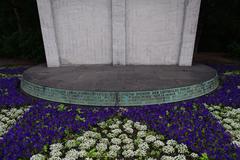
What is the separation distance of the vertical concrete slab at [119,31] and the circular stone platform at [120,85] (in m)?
0.52

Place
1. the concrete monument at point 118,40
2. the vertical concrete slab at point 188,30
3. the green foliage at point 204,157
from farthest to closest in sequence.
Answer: the vertical concrete slab at point 188,30
the concrete monument at point 118,40
the green foliage at point 204,157

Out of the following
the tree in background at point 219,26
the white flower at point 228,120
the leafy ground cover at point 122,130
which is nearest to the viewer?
the leafy ground cover at point 122,130

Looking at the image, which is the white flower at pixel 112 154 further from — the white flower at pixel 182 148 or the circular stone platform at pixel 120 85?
the circular stone platform at pixel 120 85

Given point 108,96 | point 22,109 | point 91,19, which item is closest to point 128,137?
point 108,96

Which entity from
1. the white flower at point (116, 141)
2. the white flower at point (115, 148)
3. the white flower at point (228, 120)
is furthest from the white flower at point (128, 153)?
the white flower at point (228, 120)

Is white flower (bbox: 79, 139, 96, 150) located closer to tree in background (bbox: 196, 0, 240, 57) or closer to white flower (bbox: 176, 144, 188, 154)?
white flower (bbox: 176, 144, 188, 154)

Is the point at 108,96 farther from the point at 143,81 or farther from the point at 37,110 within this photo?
the point at 37,110

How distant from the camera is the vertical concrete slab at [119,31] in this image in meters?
5.88

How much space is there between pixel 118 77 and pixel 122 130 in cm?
184

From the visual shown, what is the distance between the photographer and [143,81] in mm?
4777

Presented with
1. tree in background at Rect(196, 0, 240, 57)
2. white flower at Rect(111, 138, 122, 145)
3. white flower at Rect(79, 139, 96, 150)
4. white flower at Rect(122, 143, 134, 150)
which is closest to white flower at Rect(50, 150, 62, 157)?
white flower at Rect(79, 139, 96, 150)

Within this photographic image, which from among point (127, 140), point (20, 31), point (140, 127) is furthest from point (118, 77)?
point (20, 31)

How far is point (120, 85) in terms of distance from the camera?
4492 mm

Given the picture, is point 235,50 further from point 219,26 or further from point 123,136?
point 123,136
